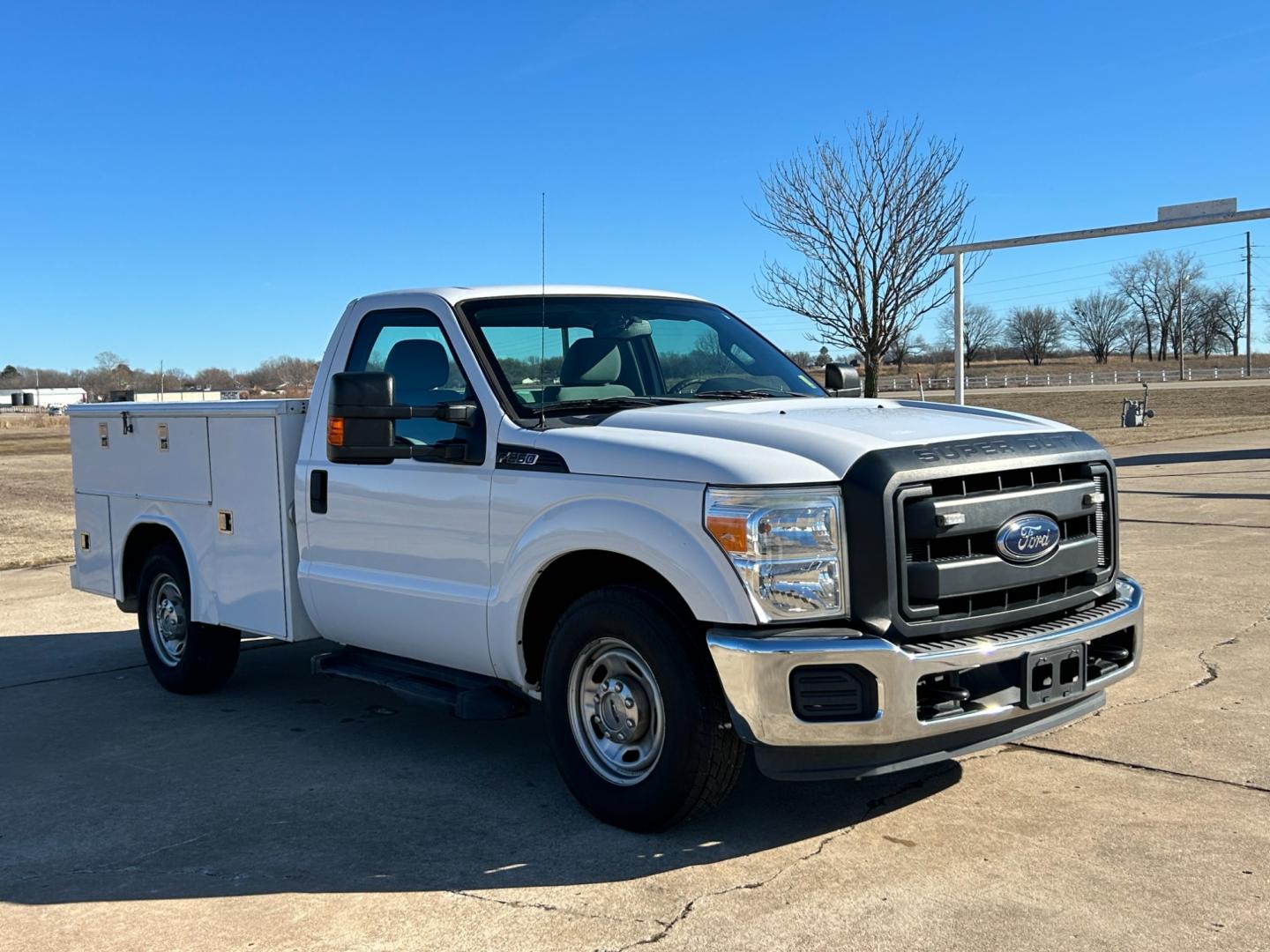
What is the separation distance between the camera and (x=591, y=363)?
18.0 ft

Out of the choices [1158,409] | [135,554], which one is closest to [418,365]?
[135,554]

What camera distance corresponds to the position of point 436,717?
6406 millimetres

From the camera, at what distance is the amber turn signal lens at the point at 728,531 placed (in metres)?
4.08

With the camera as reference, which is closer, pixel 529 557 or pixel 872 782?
pixel 529 557

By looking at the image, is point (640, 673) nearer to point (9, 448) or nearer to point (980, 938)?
point (980, 938)

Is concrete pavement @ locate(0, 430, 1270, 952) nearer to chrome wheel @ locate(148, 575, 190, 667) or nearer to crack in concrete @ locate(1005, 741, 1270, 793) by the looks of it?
crack in concrete @ locate(1005, 741, 1270, 793)

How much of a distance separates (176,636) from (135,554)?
642mm

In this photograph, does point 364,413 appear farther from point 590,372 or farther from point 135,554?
point 135,554

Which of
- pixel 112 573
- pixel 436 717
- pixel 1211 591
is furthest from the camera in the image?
pixel 1211 591

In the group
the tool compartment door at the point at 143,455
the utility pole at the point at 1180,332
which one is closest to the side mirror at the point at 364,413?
the tool compartment door at the point at 143,455

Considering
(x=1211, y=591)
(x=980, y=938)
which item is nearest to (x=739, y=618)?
(x=980, y=938)

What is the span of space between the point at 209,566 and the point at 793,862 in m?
3.67

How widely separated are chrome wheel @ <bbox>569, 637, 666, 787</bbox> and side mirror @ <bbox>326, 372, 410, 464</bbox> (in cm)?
114

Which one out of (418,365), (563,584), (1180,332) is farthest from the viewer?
(1180,332)
